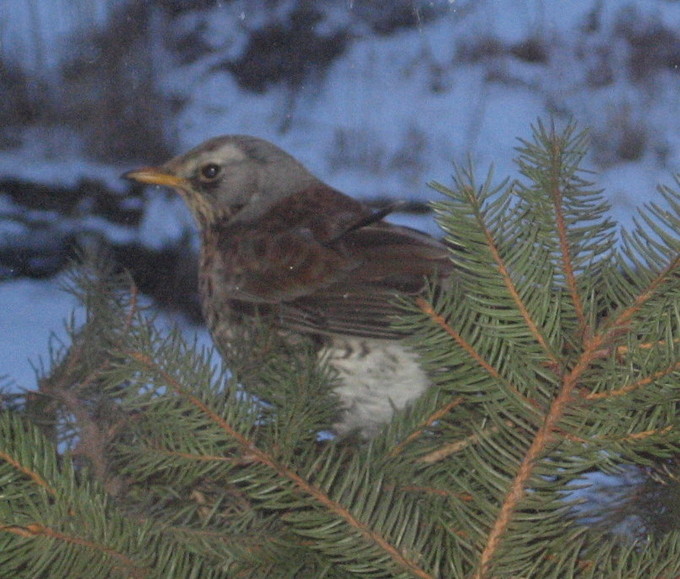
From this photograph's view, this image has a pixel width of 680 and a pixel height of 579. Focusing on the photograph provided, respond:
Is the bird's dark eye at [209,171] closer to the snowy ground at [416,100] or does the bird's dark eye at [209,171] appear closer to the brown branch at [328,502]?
the snowy ground at [416,100]

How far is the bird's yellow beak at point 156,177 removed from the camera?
27.9 inches

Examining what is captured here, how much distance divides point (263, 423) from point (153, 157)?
0.48m

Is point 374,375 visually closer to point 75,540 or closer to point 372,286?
point 372,286

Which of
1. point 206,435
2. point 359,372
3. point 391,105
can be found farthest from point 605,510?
point 391,105

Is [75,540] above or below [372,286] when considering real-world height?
below

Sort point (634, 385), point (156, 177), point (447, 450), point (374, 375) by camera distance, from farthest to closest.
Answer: point (156, 177) → point (374, 375) → point (447, 450) → point (634, 385)

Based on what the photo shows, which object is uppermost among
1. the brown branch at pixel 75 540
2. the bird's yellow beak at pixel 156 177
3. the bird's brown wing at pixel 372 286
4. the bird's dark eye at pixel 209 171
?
the bird's dark eye at pixel 209 171

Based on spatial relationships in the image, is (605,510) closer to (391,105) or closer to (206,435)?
(206,435)

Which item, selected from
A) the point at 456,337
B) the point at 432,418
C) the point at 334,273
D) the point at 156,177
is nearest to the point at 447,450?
the point at 432,418

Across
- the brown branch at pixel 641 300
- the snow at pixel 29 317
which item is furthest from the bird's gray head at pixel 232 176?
the brown branch at pixel 641 300

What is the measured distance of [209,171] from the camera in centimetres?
75

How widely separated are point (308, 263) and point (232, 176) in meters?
0.15

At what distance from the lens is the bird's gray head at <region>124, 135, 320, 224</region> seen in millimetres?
736

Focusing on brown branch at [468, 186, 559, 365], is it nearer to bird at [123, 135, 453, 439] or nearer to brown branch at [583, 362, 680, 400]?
brown branch at [583, 362, 680, 400]
